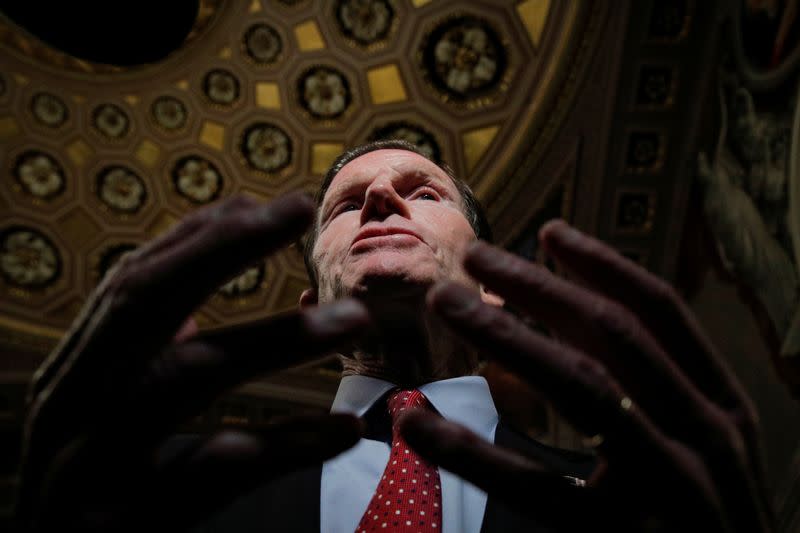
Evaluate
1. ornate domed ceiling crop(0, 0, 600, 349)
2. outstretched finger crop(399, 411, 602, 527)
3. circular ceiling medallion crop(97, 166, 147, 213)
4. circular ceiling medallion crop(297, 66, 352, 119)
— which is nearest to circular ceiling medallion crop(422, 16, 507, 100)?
ornate domed ceiling crop(0, 0, 600, 349)

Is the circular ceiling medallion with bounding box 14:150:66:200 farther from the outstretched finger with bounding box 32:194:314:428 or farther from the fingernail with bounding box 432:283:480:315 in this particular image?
the fingernail with bounding box 432:283:480:315

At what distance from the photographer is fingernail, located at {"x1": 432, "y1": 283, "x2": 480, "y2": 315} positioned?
0.87m

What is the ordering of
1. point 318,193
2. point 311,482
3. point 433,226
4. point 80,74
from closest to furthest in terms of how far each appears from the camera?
point 311,482
point 433,226
point 318,193
point 80,74

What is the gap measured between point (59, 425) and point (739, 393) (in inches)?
39.8

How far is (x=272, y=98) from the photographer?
10.4m

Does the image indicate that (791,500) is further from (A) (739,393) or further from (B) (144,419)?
(B) (144,419)

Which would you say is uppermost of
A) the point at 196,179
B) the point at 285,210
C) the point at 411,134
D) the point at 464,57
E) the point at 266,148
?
the point at 464,57

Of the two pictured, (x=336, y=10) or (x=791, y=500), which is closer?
(x=791, y=500)

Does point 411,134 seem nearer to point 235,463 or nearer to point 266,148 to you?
point 266,148

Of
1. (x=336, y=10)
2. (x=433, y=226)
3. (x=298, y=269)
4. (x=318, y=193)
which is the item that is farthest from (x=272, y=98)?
(x=433, y=226)

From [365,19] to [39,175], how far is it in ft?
22.0

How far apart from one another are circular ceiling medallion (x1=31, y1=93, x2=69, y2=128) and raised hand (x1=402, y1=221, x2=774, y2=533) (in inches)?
460

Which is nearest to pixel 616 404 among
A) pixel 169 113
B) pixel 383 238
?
pixel 383 238

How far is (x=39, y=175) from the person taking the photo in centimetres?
1084
